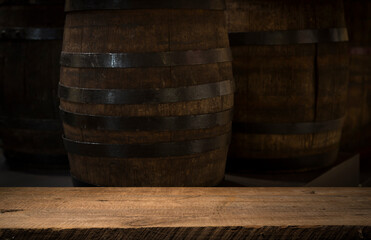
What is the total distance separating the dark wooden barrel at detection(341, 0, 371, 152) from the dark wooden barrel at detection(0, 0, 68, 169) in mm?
2669

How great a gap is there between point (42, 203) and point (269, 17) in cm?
226

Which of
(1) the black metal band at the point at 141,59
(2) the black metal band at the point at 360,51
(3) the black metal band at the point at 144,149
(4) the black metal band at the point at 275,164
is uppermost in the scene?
(1) the black metal band at the point at 141,59

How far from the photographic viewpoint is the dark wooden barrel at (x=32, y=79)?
3867 mm

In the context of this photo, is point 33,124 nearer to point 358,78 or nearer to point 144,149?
point 144,149

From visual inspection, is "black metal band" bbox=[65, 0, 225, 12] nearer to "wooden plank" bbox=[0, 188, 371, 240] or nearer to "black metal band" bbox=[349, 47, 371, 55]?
"wooden plank" bbox=[0, 188, 371, 240]

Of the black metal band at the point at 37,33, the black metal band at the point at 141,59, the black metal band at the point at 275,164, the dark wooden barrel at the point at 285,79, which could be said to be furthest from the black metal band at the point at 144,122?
the black metal band at the point at 37,33

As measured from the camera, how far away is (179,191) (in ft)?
6.82

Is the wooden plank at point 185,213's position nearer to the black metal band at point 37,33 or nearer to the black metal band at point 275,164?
the black metal band at point 275,164

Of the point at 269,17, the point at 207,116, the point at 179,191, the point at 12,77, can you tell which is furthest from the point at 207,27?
the point at 12,77

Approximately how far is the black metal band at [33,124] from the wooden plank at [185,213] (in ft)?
6.23

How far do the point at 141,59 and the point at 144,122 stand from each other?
0.33 meters

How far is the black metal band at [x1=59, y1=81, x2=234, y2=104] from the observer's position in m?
2.77

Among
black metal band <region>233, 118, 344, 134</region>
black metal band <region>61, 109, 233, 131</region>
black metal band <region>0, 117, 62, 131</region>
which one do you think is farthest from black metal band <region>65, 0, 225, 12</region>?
black metal band <region>0, 117, 62, 131</region>

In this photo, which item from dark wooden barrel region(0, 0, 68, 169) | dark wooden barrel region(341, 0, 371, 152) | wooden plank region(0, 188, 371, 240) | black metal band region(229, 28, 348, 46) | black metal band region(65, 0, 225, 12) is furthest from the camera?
dark wooden barrel region(341, 0, 371, 152)
